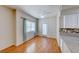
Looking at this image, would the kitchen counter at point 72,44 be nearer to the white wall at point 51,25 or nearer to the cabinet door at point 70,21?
the cabinet door at point 70,21

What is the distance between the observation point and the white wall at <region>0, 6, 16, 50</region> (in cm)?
415

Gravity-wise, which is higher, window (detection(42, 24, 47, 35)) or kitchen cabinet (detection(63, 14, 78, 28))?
kitchen cabinet (detection(63, 14, 78, 28))

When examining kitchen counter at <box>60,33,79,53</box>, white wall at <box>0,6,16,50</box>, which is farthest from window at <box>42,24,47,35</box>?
kitchen counter at <box>60,33,79,53</box>

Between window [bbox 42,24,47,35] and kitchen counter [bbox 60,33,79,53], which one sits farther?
window [bbox 42,24,47,35]

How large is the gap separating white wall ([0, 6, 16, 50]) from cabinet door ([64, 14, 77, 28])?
9.41ft

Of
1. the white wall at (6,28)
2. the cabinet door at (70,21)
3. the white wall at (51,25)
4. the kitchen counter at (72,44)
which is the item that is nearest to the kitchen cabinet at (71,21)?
the cabinet door at (70,21)

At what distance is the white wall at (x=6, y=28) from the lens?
415 centimetres

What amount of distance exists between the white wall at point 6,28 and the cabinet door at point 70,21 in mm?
2869

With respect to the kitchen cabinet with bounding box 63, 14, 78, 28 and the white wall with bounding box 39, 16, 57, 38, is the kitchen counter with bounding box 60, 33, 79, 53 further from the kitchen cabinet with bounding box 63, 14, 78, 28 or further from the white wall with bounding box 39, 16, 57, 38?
the white wall with bounding box 39, 16, 57, 38

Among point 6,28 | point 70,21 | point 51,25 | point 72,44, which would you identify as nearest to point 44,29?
point 51,25

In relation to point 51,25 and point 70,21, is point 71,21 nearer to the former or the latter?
point 70,21

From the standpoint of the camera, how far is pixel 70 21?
10.9 ft
